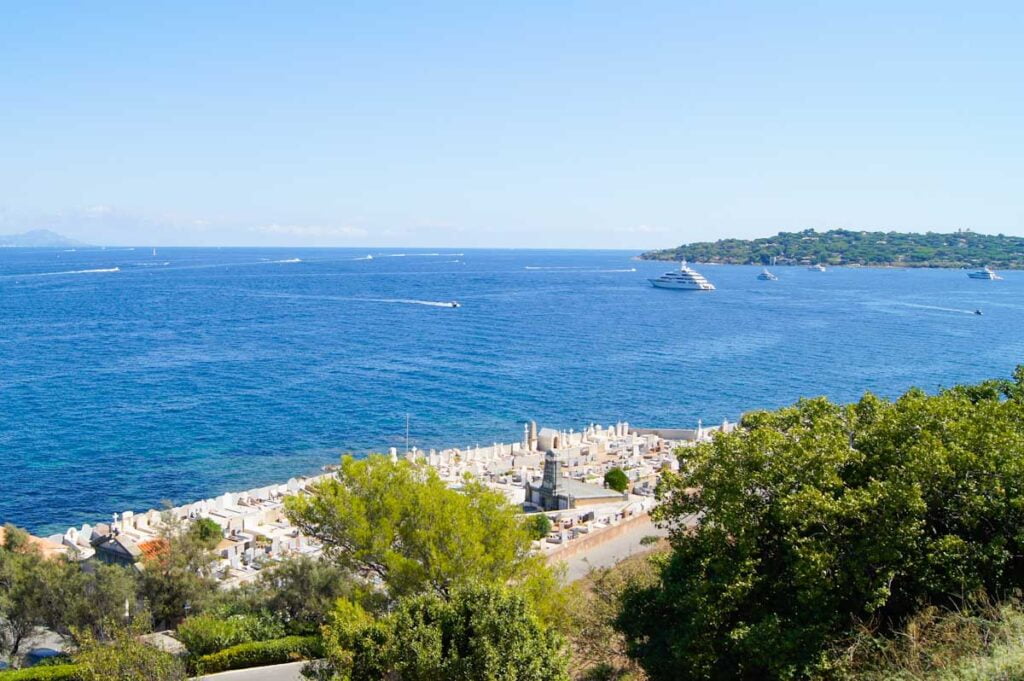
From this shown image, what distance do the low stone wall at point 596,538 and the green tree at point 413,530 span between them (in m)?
6.11

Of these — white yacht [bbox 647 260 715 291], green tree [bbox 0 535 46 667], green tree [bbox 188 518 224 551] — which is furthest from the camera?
white yacht [bbox 647 260 715 291]

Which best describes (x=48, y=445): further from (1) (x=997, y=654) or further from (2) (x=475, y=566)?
(1) (x=997, y=654)

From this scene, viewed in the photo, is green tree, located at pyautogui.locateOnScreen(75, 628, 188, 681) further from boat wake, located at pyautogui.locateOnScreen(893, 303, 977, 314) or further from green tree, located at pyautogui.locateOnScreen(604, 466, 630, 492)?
boat wake, located at pyautogui.locateOnScreen(893, 303, 977, 314)

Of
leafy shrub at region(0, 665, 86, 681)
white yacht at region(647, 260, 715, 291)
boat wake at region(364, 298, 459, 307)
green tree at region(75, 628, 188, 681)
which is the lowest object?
leafy shrub at region(0, 665, 86, 681)

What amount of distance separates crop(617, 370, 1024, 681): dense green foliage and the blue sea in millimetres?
27256

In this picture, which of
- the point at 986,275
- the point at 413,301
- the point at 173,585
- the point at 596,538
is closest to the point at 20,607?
the point at 173,585

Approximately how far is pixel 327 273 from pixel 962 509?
178091 millimetres

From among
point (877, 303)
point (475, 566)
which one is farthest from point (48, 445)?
point (877, 303)

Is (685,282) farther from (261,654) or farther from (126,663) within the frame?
(126,663)

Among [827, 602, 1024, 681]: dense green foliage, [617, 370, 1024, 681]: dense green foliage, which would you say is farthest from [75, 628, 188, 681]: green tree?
[827, 602, 1024, 681]: dense green foliage

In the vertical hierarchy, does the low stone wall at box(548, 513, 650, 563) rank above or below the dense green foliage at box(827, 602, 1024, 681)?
below

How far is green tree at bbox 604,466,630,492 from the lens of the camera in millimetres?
Answer: 31188

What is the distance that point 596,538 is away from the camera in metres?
24.0

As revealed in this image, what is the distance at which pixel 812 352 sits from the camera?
232 ft
